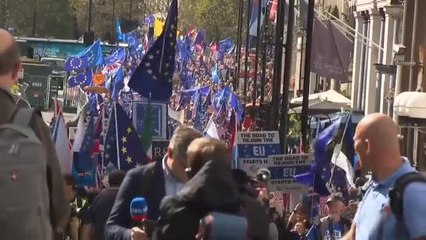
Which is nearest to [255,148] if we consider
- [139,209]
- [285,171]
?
[285,171]

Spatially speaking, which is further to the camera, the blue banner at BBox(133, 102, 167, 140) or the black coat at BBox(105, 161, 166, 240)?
the blue banner at BBox(133, 102, 167, 140)

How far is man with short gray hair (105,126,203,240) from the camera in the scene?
6.70 m

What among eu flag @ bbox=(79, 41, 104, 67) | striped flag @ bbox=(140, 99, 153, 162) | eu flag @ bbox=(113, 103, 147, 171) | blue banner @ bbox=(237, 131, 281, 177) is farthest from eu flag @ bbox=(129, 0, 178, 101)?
eu flag @ bbox=(79, 41, 104, 67)

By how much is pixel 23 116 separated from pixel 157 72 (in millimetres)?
15415

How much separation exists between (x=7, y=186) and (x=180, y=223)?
1.33 meters

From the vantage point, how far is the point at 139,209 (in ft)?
22.4

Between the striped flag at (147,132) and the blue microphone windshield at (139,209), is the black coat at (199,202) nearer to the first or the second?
the blue microphone windshield at (139,209)

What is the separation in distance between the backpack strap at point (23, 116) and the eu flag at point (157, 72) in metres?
14.7

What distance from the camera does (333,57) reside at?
2944 centimetres

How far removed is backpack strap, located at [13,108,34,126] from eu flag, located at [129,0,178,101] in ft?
48.4

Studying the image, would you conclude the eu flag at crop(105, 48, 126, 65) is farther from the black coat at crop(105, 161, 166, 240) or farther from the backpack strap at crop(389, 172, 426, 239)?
the backpack strap at crop(389, 172, 426, 239)

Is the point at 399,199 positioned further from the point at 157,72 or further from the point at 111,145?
the point at 157,72

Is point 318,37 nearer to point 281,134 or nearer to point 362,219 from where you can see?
point 281,134

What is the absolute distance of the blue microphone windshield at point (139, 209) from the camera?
22.4ft
